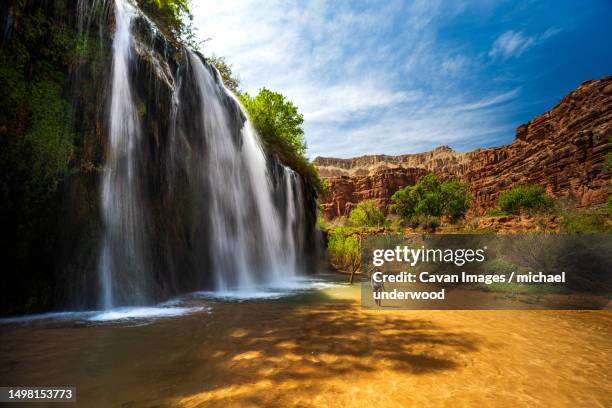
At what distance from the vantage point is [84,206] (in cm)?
805

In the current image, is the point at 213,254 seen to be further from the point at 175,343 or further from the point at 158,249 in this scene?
the point at 175,343

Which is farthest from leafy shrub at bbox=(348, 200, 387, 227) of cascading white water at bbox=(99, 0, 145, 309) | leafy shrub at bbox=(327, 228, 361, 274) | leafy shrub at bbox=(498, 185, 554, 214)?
cascading white water at bbox=(99, 0, 145, 309)

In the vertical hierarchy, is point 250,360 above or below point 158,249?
below

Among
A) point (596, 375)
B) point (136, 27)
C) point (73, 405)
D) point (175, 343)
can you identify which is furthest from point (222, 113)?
point (596, 375)

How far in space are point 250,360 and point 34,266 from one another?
656 cm

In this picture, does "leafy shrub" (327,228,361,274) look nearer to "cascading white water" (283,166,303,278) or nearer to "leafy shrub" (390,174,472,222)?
"cascading white water" (283,166,303,278)

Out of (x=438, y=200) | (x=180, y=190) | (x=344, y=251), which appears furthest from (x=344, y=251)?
(x=438, y=200)

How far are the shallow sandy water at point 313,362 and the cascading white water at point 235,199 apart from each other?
24.2ft

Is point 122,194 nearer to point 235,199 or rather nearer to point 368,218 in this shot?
point 235,199

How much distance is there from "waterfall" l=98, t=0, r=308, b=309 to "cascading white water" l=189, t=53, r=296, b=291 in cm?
5

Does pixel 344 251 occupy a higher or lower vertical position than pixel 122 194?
lower

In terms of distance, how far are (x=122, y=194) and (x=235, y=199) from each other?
257 inches

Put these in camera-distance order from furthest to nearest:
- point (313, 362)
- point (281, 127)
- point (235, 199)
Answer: point (281, 127) → point (235, 199) → point (313, 362)

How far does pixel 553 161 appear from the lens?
223 ft
